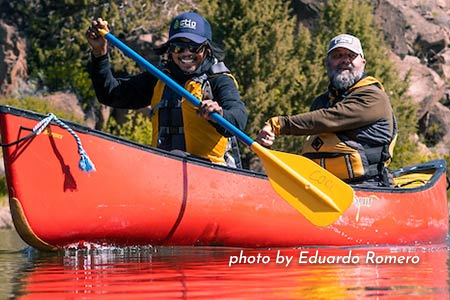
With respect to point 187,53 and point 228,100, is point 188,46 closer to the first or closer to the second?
Answer: point 187,53

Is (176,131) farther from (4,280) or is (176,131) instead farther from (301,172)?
(4,280)

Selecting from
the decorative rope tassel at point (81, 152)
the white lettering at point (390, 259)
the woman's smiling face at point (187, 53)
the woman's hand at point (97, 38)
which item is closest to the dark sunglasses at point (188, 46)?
the woman's smiling face at point (187, 53)

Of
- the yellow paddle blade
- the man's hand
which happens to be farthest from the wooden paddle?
the man's hand

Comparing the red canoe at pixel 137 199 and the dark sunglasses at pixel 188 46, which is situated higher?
the dark sunglasses at pixel 188 46

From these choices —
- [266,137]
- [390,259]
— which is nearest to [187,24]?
[266,137]

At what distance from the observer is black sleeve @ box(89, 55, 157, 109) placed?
7.84 metres

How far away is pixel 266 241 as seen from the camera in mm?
7520

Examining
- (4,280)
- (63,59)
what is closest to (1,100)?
(63,59)

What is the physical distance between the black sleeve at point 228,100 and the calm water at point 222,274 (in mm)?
880

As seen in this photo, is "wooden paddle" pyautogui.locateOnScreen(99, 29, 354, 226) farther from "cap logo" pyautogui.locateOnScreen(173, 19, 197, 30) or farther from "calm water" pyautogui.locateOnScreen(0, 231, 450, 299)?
"cap logo" pyautogui.locateOnScreen(173, 19, 197, 30)

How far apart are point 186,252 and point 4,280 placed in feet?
5.95

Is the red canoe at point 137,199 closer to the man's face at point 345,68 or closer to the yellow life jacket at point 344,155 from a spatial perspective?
the yellow life jacket at point 344,155

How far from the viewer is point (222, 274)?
5715 mm

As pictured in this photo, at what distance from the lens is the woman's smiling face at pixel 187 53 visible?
24.5 ft
